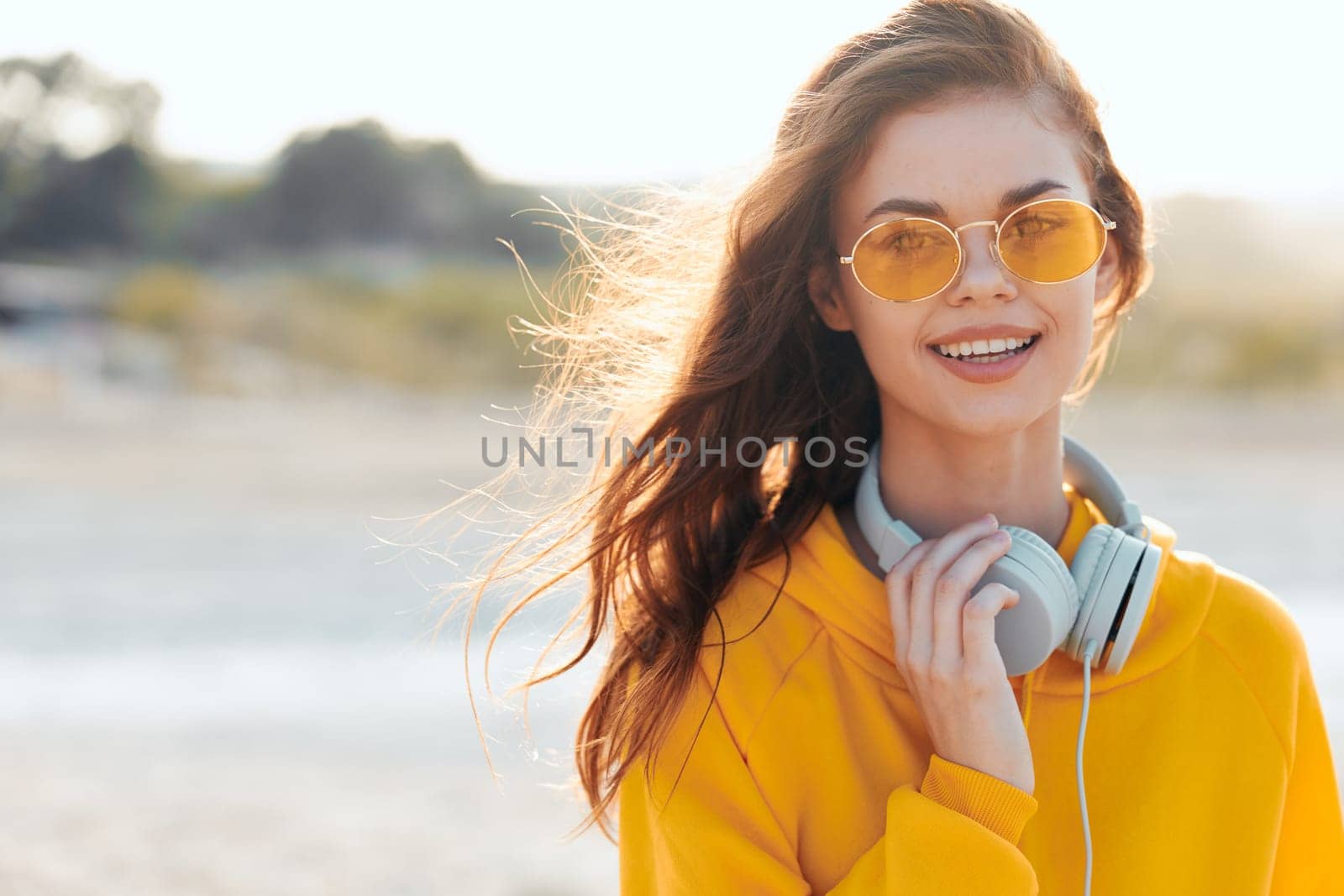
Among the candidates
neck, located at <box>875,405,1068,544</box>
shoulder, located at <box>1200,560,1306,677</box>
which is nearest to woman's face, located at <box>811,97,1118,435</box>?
neck, located at <box>875,405,1068,544</box>

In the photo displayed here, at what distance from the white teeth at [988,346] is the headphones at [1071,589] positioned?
251 millimetres

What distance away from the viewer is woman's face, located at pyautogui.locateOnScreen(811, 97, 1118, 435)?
5.78 ft

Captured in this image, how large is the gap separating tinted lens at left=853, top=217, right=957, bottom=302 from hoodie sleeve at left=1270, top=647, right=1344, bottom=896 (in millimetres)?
784

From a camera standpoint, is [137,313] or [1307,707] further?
[137,313]

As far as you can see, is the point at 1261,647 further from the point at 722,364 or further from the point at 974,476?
the point at 722,364

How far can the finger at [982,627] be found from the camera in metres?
1.66

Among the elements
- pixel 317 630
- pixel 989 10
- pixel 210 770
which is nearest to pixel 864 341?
pixel 989 10

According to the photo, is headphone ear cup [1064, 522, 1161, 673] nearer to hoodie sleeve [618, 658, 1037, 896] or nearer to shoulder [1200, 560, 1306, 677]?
shoulder [1200, 560, 1306, 677]

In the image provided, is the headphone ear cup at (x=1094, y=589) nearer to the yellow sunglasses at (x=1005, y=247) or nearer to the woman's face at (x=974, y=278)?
the woman's face at (x=974, y=278)

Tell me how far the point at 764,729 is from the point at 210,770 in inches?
183

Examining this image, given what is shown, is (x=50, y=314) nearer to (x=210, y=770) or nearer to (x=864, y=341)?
(x=210, y=770)

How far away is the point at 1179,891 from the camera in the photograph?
5.69 feet

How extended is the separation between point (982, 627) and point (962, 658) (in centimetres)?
5

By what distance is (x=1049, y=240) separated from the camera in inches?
69.4
